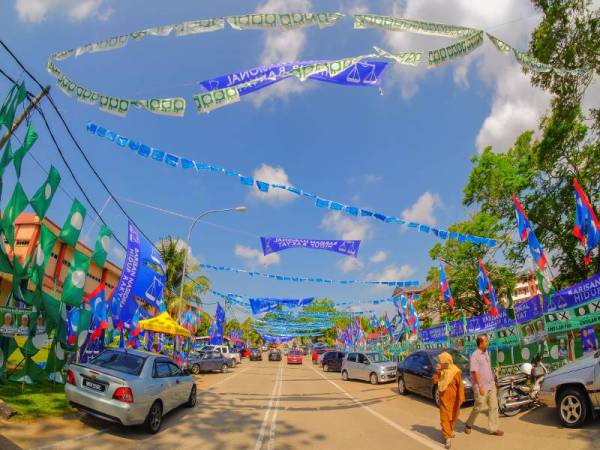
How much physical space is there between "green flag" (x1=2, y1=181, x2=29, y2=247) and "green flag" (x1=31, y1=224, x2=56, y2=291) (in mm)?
741

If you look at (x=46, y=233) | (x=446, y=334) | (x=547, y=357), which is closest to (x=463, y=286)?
(x=446, y=334)

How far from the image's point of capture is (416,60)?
28.5ft

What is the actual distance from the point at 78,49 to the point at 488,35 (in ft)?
29.1

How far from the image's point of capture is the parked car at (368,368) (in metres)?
19.3

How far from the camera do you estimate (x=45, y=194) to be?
34.6 feet

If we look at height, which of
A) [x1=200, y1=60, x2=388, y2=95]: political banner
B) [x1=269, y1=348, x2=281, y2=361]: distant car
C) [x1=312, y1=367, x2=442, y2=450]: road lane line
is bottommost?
[x1=312, y1=367, x2=442, y2=450]: road lane line

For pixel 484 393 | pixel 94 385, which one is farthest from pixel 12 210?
pixel 484 393

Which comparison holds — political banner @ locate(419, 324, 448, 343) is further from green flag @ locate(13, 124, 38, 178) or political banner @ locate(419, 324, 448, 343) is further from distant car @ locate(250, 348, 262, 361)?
distant car @ locate(250, 348, 262, 361)

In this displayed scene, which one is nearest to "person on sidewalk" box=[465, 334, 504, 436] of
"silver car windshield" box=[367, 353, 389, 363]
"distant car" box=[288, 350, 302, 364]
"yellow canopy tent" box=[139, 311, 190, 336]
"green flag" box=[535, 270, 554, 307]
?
"green flag" box=[535, 270, 554, 307]

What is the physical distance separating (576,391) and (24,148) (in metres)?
13.0

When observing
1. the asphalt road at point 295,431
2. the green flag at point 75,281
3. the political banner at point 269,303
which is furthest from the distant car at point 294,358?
the green flag at point 75,281

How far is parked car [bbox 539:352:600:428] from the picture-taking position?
739cm

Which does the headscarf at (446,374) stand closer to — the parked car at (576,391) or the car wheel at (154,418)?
the parked car at (576,391)

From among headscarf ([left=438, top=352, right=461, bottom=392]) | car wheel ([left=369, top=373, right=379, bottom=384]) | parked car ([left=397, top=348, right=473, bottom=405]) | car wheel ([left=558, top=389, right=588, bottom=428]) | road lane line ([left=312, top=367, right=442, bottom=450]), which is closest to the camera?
road lane line ([left=312, top=367, right=442, bottom=450])
